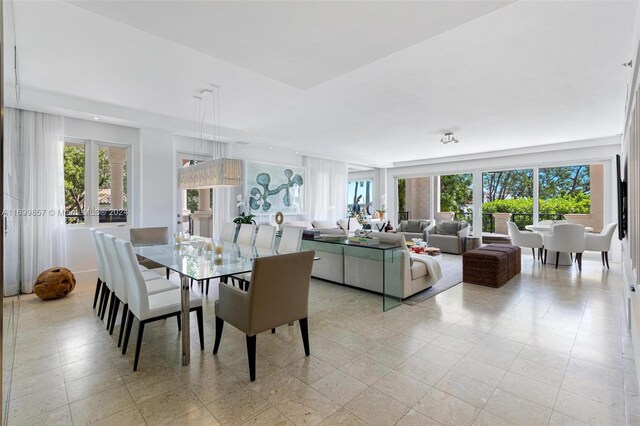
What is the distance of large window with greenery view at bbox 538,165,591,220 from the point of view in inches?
280

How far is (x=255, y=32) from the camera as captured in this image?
7.59 feet

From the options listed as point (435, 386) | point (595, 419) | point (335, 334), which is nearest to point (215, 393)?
point (335, 334)

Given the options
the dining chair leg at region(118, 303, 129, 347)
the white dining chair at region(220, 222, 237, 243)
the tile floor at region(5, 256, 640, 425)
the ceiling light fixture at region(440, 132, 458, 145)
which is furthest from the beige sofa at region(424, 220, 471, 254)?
the dining chair leg at region(118, 303, 129, 347)

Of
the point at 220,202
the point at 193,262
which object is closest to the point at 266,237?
the point at 193,262

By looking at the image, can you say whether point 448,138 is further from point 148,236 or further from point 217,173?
point 148,236

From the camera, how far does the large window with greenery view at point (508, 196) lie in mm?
7992

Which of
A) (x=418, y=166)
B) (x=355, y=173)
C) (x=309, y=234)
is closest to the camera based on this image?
(x=309, y=234)

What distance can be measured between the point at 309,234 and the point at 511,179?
649cm

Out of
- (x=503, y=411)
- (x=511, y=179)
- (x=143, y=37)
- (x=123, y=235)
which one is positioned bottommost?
(x=503, y=411)

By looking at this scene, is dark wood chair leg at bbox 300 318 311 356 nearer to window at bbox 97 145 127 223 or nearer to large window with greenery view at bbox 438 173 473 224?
window at bbox 97 145 127 223

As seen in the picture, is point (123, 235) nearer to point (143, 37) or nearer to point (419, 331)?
point (143, 37)

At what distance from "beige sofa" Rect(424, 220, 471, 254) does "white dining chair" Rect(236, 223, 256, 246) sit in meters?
5.18

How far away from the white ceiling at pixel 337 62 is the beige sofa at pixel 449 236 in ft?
9.32

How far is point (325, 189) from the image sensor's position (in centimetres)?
863
